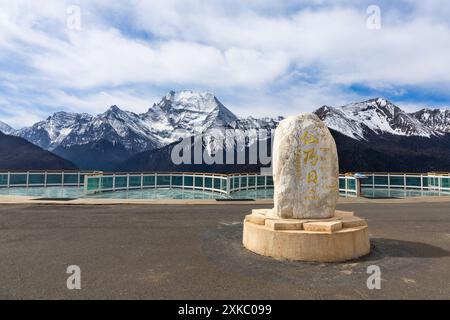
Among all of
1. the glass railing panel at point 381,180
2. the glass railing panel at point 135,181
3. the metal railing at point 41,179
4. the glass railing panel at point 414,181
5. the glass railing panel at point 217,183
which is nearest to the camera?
the glass railing panel at point 217,183

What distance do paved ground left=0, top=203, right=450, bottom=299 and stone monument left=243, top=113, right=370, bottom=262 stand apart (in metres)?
0.43

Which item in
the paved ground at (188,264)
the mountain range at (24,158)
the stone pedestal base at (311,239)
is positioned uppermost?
the mountain range at (24,158)

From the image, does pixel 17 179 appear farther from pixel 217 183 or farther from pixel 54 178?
pixel 217 183

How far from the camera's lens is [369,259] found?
6.20 meters

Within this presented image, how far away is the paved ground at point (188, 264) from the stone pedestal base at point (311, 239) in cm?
28

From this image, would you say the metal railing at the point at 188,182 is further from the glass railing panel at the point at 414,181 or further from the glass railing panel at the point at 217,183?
the glass railing panel at the point at 414,181

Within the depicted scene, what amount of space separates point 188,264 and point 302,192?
9.49 ft

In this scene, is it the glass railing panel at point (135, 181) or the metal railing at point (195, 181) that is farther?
the glass railing panel at point (135, 181)

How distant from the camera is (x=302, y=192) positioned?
267 inches

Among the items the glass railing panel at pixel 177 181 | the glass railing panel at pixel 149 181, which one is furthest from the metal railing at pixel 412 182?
the glass railing panel at pixel 149 181

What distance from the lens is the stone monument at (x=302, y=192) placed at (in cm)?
632
